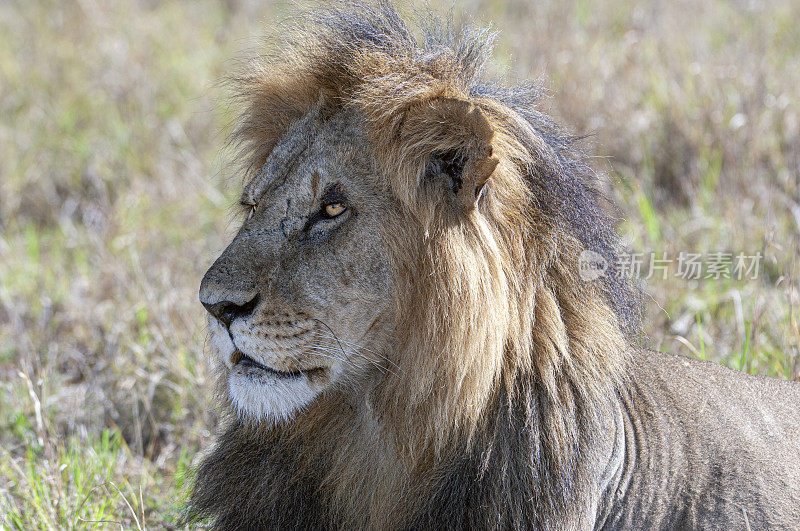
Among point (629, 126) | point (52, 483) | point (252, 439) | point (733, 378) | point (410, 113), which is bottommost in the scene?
point (52, 483)

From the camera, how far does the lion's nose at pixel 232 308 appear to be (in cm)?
243

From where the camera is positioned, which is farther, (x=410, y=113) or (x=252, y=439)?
(x=252, y=439)

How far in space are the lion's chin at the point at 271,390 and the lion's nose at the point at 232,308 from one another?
155mm

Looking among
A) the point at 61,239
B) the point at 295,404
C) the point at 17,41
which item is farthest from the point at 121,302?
the point at 17,41

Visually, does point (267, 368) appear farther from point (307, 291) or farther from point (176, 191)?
point (176, 191)

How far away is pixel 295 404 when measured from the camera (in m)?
2.52

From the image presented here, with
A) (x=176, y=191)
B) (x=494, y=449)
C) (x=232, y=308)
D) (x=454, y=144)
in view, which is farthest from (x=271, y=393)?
(x=176, y=191)

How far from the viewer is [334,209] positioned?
2551mm

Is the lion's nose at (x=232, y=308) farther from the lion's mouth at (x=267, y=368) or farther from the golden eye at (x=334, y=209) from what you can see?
the golden eye at (x=334, y=209)

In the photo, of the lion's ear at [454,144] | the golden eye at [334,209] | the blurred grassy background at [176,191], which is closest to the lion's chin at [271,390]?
the golden eye at [334,209]

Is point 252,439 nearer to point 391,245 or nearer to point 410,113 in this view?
point 391,245

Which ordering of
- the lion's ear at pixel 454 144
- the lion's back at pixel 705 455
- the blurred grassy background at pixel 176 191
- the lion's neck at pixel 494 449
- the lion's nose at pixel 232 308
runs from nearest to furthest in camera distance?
the lion's ear at pixel 454 144 → the lion's nose at pixel 232 308 → the lion's neck at pixel 494 449 → the lion's back at pixel 705 455 → the blurred grassy background at pixel 176 191

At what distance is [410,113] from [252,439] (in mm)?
1160

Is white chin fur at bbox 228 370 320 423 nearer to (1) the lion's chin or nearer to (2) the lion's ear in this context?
(1) the lion's chin
